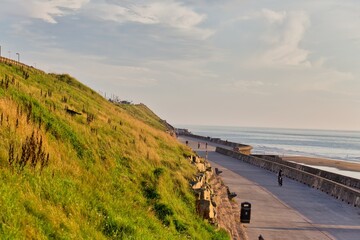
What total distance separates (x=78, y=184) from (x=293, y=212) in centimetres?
1735

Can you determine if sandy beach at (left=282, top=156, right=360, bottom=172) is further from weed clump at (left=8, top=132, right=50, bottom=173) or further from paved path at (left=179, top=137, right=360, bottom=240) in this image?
weed clump at (left=8, top=132, right=50, bottom=173)

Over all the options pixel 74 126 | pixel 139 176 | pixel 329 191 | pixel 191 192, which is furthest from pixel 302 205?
pixel 74 126

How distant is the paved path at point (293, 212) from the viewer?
18.2 metres

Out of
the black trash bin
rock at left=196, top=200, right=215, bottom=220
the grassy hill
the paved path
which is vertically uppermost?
the grassy hill

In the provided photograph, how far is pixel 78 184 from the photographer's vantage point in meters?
9.40

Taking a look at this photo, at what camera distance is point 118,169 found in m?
12.9

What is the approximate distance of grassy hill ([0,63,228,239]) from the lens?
22.5 feet

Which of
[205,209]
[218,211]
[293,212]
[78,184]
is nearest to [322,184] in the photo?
[293,212]

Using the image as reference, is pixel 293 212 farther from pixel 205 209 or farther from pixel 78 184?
pixel 78 184

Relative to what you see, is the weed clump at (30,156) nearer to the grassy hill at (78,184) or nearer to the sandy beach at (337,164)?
the grassy hill at (78,184)

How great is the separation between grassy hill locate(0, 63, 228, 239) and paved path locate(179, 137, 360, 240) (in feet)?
21.3

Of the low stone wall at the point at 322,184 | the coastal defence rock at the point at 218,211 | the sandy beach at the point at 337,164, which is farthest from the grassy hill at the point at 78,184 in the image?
the sandy beach at the point at 337,164

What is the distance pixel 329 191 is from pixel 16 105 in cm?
2689

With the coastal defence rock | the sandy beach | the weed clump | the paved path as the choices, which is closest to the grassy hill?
the weed clump
